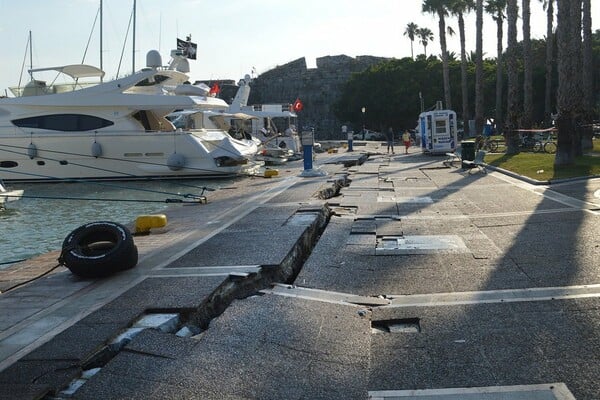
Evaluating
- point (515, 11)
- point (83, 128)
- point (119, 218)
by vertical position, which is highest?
point (515, 11)

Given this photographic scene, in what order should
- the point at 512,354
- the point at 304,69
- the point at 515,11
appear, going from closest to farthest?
the point at 512,354 < the point at 515,11 < the point at 304,69

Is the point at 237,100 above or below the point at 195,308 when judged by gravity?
above

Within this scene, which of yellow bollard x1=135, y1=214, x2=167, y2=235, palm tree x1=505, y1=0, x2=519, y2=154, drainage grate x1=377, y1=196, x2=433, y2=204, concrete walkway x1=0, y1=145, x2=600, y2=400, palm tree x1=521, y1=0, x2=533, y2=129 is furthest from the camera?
palm tree x1=521, y1=0, x2=533, y2=129

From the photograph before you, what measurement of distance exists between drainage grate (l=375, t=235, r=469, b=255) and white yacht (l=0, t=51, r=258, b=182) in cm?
1918

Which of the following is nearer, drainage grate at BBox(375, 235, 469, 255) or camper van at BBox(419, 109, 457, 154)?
drainage grate at BBox(375, 235, 469, 255)

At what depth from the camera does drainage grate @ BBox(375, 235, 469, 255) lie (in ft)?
29.7

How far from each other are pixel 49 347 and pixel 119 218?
1299 centimetres

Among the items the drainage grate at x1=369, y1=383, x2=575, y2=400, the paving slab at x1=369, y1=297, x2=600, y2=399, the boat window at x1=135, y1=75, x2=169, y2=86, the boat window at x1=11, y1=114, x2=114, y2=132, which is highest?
the boat window at x1=135, y1=75, x2=169, y2=86

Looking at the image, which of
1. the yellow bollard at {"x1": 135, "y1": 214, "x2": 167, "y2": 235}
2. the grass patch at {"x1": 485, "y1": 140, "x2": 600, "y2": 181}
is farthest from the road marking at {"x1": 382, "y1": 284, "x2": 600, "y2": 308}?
the grass patch at {"x1": 485, "y1": 140, "x2": 600, "y2": 181}

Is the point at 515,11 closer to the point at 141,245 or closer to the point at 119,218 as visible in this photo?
the point at 119,218

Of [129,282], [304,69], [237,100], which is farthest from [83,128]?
[304,69]

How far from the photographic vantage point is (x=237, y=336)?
5480 millimetres

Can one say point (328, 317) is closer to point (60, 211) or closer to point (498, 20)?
point (60, 211)

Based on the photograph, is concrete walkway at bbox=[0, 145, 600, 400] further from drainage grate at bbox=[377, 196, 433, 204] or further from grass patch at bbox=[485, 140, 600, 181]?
grass patch at bbox=[485, 140, 600, 181]
